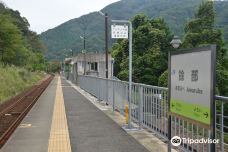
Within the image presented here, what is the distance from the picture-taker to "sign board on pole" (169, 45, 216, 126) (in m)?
4.83

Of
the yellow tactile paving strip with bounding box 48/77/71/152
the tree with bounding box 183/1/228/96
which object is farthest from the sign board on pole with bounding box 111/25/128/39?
the tree with bounding box 183/1/228/96

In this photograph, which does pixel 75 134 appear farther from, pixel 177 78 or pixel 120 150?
pixel 177 78

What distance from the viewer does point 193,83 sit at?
532 cm

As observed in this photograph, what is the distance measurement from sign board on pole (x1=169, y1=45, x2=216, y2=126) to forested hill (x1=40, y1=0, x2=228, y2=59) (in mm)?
51367

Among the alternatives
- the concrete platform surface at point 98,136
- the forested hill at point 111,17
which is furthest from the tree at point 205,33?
the forested hill at point 111,17

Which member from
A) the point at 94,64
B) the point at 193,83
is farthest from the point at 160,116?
the point at 94,64

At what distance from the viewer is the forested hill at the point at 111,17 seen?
69613 mm

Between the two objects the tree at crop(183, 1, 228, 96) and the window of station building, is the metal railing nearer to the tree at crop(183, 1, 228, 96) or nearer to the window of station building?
the tree at crop(183, 1, 228, 96)

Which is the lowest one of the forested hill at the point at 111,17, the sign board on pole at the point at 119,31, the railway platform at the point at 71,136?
the railway platform at the point at 71,136

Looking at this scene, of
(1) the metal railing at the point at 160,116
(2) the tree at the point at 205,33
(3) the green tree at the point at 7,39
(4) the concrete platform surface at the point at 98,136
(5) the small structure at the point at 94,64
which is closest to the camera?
(1) the metal railing at the point at 160,116

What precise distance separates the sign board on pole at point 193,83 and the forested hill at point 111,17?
5137 cm

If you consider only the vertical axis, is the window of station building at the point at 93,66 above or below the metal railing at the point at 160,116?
above

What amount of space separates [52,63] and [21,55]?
10339 cm

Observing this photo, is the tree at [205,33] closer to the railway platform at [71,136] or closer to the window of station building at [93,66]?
the railway platform at [71,136]
